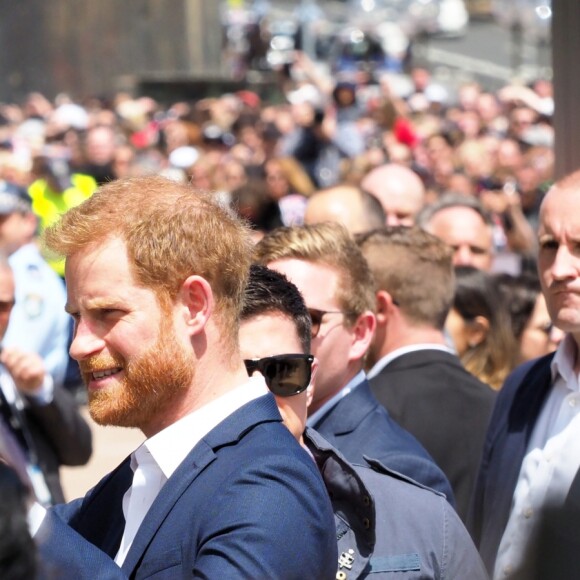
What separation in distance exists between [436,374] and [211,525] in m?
2.23

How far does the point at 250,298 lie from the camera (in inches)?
101

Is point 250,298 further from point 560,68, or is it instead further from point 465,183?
point 465,183

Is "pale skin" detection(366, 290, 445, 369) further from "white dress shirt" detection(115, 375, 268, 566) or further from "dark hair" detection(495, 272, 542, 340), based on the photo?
"white dress shirt" detection(115, 375, 268, 566)

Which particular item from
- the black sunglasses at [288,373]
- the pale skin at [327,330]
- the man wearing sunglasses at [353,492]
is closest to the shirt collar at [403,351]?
the pale skin at [327,330]

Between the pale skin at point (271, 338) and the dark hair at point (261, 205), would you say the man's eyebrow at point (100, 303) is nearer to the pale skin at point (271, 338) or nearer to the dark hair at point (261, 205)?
the pale skin at point (271, 338)

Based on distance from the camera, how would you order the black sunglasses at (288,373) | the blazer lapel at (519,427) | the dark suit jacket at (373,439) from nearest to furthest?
the black sunglasses at (288,373), the dark suit jacket at (373,439), the blazer lapel at (519,427)

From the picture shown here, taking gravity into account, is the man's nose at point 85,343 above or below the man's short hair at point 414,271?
above

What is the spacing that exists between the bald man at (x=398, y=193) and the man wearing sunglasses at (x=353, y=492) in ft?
12.2

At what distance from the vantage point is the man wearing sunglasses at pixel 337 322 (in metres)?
3.11

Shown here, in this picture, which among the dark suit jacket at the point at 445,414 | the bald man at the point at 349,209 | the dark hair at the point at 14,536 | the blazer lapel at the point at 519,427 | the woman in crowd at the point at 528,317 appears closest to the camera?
the dark hair at the point at 14,536

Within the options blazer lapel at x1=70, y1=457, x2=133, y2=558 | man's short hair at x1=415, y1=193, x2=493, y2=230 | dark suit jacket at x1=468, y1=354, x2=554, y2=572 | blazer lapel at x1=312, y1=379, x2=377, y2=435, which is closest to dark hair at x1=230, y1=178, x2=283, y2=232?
man's short hair at x1=415, y1=193, x2=493, y2=230

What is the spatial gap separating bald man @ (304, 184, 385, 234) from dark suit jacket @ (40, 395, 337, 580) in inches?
130

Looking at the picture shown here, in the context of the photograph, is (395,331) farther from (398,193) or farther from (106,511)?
(398,193)

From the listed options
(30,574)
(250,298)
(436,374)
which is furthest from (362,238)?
(30,574)
